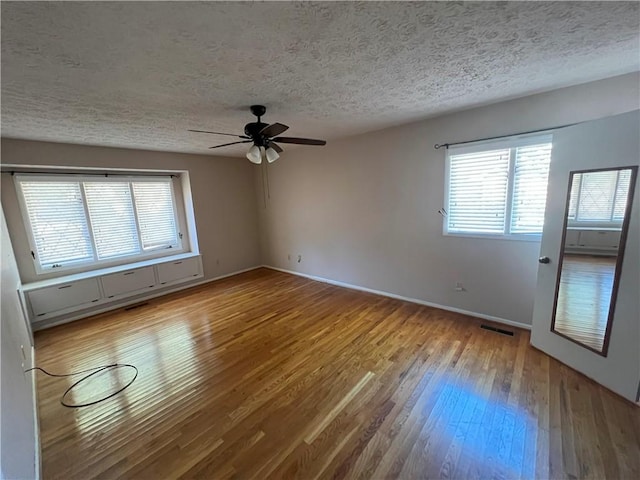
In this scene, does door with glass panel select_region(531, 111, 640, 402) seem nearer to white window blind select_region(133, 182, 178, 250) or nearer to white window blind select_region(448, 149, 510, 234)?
white window blind select_region(448, 149, 510, 234)

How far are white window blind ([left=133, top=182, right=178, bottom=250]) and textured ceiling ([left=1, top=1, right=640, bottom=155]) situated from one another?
6.04 feet

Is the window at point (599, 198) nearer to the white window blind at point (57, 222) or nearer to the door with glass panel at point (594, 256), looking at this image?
the door with glass panel at point (594, 256)

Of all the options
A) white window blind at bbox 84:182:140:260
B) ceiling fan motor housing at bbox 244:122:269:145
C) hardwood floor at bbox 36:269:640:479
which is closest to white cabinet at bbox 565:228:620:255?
hardwood floor at bbox 36:269:640:479

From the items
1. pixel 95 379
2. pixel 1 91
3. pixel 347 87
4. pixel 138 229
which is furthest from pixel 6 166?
pixel 347 87

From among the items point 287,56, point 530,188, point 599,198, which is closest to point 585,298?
point 599,198

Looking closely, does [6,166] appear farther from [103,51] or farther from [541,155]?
[541,155]

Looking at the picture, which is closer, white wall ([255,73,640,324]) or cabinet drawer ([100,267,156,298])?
white wall ([255,73,640,324])

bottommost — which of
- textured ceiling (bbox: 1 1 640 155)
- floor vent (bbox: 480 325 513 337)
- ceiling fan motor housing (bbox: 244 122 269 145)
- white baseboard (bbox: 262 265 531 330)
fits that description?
floor vent (bbox: 480 325 513 337)

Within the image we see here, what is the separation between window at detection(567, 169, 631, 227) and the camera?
200 centimetres

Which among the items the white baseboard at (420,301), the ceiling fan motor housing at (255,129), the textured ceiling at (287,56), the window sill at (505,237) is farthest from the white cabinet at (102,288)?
the window sill at (505,237)

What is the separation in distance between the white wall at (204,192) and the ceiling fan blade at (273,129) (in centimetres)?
307

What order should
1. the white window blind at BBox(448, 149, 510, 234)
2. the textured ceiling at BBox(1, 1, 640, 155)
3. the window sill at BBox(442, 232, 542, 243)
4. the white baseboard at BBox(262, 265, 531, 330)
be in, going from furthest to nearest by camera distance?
the white baseboard at BBox(262, 265, 531, 330) < the white window blind at BBox(448, 149, 510, 234) < the window sill at BBox(442, 232, 542, 243) < the textured ceiling at BBox(1, 1, 640, 155)

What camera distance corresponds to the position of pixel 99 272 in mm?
4000

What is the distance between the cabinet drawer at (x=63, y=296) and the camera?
3.43 meters
